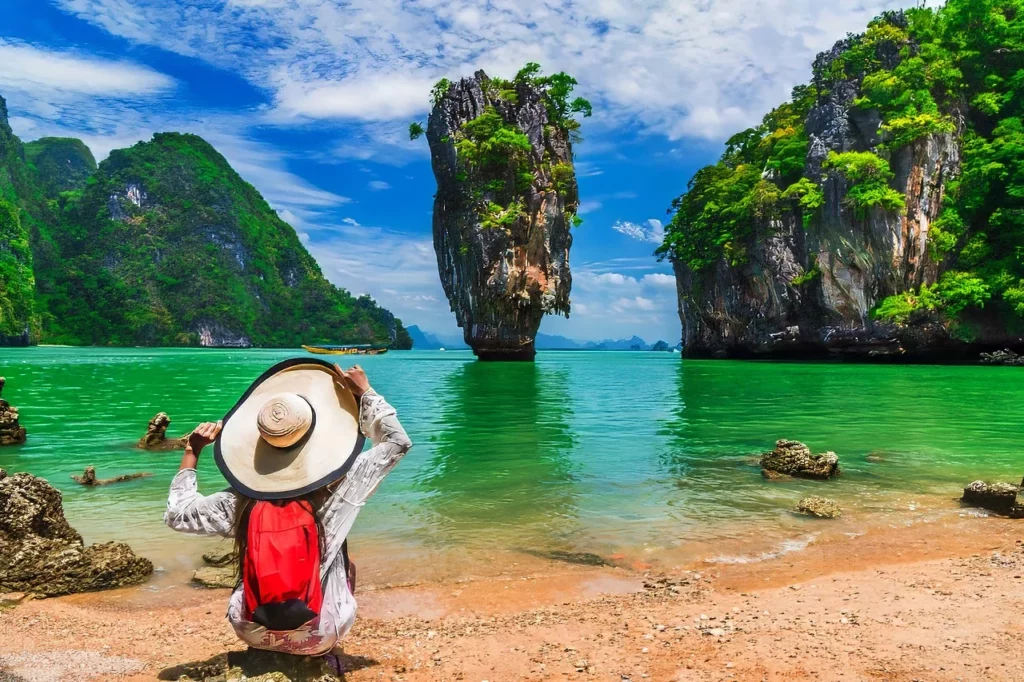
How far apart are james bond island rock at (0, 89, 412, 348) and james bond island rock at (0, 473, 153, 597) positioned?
327ft

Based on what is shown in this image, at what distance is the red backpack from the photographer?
259 centimetres

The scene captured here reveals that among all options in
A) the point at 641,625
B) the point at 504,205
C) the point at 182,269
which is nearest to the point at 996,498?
the point at 641,625

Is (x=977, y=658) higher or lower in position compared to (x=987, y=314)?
lower

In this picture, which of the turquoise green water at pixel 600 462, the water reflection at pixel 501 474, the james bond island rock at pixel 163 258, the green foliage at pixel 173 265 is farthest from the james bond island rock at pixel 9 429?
the green foliage at pixel 173 265

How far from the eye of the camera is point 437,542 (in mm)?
6184

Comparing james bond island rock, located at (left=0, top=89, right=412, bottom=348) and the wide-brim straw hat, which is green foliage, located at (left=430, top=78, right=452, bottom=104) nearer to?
the wide-brim straw hat

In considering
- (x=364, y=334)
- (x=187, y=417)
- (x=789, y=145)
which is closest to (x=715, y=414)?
(x=187, y=417)

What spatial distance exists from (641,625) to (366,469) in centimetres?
219

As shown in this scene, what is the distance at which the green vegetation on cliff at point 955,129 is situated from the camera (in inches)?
1375

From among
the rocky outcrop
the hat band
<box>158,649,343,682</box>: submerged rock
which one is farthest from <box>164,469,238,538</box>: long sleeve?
the rocky outcrop

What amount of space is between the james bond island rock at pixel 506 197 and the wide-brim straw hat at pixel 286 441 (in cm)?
4050

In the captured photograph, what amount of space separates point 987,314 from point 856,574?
1553 inches

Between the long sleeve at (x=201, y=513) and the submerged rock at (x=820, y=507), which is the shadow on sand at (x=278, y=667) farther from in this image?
the submerged rock at (x=820, y=507)

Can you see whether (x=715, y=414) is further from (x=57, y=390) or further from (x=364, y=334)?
(x=364, y=334)
